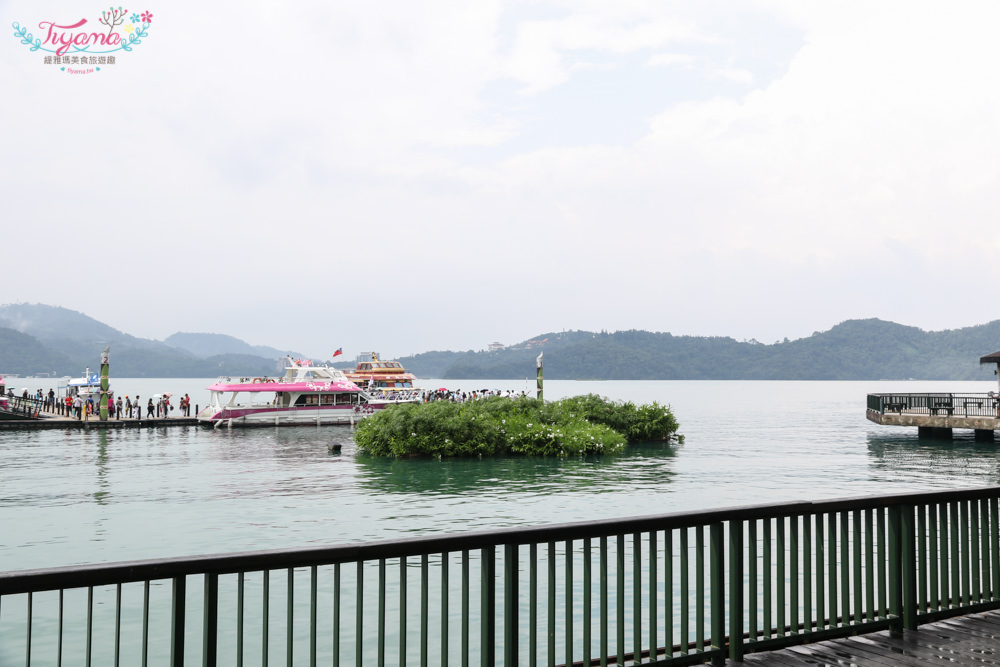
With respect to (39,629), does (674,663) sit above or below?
above

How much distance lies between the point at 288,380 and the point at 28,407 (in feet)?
64.6

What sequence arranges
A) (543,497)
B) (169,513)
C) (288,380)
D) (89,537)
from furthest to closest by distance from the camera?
(288,380)
(543,497)
(169,513)
(89,537)

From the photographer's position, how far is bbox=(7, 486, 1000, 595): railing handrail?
3.46 m

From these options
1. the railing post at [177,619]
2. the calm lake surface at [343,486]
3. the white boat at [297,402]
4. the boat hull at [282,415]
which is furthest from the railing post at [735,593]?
the white boat at [297,402]

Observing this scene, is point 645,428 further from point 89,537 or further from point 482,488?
point 89,537

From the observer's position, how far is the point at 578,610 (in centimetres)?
1422

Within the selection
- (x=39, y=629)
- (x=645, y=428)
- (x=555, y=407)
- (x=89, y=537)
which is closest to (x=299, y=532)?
(x=89, y=537)

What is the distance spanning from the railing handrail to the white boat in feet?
190

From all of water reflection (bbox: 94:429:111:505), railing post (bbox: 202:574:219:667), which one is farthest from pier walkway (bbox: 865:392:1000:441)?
railing post (bbox: 202:574:219:667)

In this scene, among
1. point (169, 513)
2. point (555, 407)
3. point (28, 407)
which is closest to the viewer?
point (169, 513)

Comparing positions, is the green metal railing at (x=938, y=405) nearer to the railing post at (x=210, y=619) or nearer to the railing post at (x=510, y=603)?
the railing post at (x=510, y=603)

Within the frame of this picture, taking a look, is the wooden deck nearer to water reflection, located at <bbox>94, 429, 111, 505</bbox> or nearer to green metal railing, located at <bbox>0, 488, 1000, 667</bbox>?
green metal railing, located at <bbox>0, 488, 1000, 667</bbox>

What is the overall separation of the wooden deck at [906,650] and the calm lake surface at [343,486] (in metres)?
7.43

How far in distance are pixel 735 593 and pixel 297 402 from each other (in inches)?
2422
